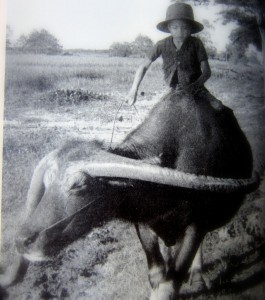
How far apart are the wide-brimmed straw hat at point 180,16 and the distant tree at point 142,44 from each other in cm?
9

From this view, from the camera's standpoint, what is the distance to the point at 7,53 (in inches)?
95.1

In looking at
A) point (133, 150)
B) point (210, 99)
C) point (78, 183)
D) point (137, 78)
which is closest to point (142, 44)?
point (137, 78)

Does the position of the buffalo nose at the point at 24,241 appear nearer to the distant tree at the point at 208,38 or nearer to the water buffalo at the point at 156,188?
the water buffalo at the point at 156,188

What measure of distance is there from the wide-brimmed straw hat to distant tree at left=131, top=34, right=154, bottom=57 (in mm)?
93

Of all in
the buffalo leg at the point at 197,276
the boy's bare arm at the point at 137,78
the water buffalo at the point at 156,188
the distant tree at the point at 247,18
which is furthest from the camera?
the distant tree at the point at 247,18

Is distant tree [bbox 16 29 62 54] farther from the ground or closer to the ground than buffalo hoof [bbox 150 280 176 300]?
farther from the ground

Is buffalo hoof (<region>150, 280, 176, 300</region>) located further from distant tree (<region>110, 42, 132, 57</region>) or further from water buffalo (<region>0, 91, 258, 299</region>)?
distant tree (<region>110, 42, 132, 57</region>)

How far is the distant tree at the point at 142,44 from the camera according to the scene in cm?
243

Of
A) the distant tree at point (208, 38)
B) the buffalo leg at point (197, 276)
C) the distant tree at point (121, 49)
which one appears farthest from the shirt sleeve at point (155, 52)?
the buffalo leg at point (197, 276)

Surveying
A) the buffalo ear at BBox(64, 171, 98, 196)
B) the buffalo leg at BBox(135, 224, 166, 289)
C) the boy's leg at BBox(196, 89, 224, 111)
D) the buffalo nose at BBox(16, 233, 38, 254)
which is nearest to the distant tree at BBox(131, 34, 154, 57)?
the boy's leg at BBox(196, 89, 224, 111)

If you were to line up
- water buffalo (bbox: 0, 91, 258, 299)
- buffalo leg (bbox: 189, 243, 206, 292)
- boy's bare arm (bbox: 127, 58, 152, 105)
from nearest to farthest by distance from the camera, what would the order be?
water buffalo (bbox: 0, 91, 258, 299)
buffalo leg (bbox: 189, 243, 206, 292)
boy's bare arm (bbox: 127, 58, 152, 105)

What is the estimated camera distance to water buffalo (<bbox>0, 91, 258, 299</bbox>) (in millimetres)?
2174

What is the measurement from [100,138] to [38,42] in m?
0.60

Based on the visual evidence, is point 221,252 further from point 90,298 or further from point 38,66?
point 38,66
